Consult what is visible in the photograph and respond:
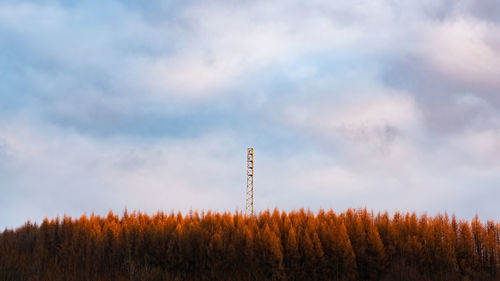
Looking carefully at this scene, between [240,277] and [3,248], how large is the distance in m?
11.6

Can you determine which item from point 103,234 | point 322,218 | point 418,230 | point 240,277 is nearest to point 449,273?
point 418,230

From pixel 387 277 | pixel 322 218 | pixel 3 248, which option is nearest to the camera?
pixel 387 277

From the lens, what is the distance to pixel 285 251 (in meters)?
14.1

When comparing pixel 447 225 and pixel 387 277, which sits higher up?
pixel 447 225

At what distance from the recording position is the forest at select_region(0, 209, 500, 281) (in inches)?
545

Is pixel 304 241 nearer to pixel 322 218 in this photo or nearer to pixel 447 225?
pixel 322 218

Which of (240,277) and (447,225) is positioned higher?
(447,225)

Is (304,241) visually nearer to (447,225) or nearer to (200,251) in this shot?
(200,251)

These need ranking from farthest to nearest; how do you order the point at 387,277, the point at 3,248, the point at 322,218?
the point at 3,248, the point at 322,218, the point at 387,277

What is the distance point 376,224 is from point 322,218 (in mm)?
2116

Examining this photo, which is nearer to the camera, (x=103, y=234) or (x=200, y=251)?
(x=200, y=251)

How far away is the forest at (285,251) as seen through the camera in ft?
45.4

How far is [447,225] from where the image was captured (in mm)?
15219

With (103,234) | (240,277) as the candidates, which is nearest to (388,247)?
(240,277)
